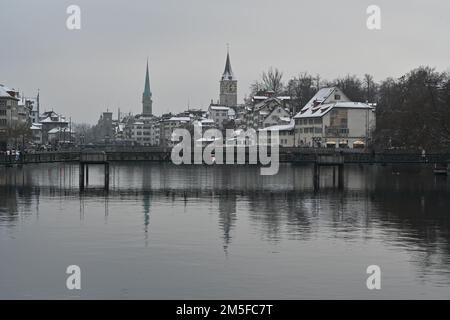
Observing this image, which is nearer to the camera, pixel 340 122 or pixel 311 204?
pixel 311 204

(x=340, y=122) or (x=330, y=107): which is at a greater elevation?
(x=330, y=107)

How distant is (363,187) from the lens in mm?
67062

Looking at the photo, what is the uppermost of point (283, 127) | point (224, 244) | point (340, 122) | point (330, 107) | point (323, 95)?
point (323, 95)

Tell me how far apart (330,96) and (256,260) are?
120747 millimetres

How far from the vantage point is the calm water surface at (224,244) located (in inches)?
946

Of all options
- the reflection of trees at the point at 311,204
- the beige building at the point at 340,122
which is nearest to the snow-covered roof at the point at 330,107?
the beige building at the point at 340,122

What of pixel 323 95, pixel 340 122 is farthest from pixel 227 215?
pixel 323 95

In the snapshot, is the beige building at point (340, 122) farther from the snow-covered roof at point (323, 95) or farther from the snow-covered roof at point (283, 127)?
the snow-covered roof at point (283, 127)

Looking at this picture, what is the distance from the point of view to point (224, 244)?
32.4m

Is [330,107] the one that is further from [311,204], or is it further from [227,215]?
[227,215]

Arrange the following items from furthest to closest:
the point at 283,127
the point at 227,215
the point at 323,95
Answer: the point at 283,127
the point at 323,95
the point at 227,215

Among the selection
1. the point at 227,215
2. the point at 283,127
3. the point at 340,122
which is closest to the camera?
the point at 227,215

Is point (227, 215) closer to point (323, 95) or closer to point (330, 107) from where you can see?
point (330, 107)
